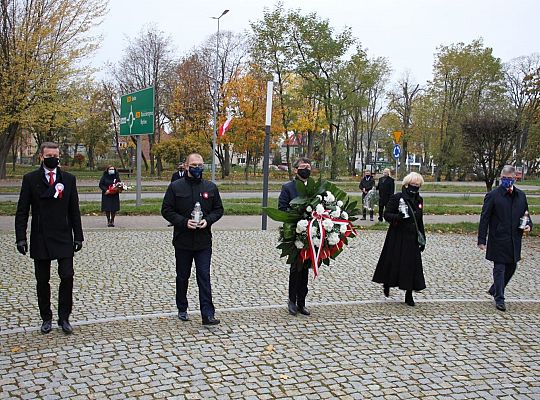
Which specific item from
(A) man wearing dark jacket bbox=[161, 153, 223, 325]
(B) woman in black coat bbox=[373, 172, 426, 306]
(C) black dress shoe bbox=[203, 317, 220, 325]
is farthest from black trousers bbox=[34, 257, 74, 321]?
(B) woman in black coat bbox=[373, 172, 426, 306]

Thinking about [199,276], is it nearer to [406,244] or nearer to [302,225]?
[302,225]

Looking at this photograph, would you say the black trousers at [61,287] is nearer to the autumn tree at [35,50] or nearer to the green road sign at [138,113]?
the green road sign at [138,113]

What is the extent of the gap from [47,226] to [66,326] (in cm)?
111

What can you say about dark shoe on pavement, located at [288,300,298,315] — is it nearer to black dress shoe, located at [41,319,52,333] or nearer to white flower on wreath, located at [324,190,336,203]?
white flower on wreath, located at [324,190,336,203]

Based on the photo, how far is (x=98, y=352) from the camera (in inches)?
209

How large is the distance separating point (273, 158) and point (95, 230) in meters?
67.3

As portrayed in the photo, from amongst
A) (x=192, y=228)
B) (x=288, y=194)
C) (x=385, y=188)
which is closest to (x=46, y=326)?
(x=192, y=228)

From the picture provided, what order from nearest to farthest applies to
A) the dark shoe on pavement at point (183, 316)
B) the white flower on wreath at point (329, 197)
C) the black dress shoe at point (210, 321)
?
1. the black dress shoe at point (210, 321)
2. the dark shoe on pavement at point (183, 316)
3. the white flower on wreath at point (329, 197)

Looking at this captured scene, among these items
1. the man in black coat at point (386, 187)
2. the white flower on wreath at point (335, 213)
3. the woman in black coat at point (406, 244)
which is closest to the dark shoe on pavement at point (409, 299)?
the woman in black coat at point (406, 244)

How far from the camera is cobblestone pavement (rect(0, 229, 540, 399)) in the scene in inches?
183

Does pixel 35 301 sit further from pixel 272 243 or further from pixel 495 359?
pixel 272 243

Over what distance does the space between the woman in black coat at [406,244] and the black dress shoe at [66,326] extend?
425 cm

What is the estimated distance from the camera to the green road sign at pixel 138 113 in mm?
19531

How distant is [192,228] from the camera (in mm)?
6258
